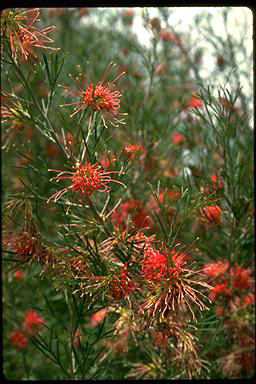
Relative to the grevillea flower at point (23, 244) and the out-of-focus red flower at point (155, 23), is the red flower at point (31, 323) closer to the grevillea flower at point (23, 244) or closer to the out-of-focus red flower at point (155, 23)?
the grevillea flower at point (23, 244)

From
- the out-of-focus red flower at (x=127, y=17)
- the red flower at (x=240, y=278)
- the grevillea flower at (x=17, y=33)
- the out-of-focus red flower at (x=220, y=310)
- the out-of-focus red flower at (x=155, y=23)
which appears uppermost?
the out-of-focus red flower at (x=127, y=17)

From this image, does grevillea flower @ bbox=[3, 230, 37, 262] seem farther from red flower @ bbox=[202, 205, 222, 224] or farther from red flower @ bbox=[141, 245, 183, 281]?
red flower @ bbox=[202, 205, 222, 224]

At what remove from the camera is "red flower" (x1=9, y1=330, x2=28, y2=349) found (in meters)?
1.72

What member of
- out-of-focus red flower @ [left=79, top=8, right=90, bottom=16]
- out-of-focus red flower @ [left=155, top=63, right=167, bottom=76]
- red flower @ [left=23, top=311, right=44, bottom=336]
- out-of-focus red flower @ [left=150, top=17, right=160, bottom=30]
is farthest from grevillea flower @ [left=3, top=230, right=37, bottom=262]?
out-of-focus red flower @ [left=79, top=8, right=90, bottom=16]

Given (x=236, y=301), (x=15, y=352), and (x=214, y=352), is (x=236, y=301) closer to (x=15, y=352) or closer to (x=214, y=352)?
(x=214, y=352)

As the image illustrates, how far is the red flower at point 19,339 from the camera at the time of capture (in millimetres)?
1721

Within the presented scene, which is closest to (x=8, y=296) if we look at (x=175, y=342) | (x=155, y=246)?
(x=175, y=342)

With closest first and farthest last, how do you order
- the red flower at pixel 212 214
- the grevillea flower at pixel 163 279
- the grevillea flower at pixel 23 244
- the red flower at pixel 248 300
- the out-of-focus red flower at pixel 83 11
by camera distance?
the grevillea flower at pixel 163 279
the grevillea flower at pixel 23 244
the red flower at pixel 212 214
the red flower at pixel 248 300
the out-of-focus red flower at pixel 83 11

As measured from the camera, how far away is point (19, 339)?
174 centimetres

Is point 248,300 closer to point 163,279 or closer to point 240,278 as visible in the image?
point 240,278

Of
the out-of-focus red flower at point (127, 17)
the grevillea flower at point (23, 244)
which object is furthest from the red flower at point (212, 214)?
the out-of-focus red flower at point (127, 17)

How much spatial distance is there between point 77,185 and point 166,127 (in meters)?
0.84

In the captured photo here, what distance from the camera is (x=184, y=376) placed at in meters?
1.21

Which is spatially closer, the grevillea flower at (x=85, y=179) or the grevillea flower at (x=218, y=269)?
the grevillea flower at (x=85, y=179)
